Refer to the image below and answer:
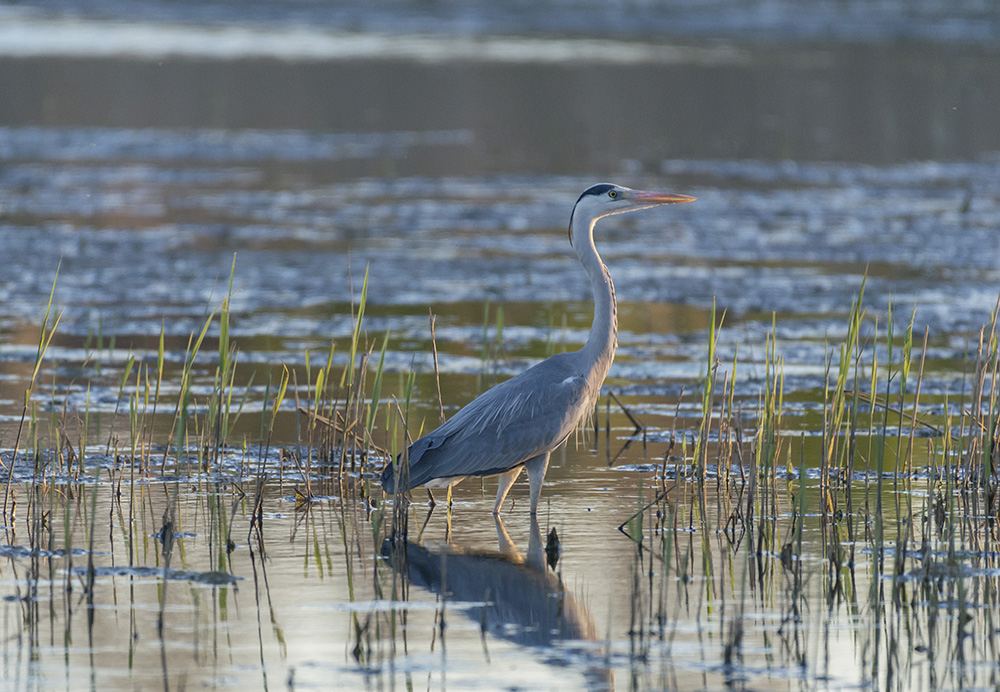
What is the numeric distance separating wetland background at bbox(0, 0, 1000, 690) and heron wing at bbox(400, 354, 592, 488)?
0.77 feet

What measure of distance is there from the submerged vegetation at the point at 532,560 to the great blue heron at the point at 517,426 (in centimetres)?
21

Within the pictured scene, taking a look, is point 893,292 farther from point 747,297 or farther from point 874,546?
point 874,546

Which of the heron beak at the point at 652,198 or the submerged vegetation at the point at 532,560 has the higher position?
the heron beak at the point at 652,198

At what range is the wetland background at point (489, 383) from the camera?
505cm

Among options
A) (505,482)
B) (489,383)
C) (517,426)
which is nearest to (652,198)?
(517,426)

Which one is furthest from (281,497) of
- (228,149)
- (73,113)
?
(73,113)

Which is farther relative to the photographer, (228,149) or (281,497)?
(228,149)

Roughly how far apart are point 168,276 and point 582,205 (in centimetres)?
627

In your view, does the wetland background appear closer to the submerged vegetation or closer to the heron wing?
the submerged vegetation

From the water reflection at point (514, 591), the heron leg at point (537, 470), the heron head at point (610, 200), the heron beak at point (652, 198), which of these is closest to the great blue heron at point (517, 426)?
the heron leg at point (537, 470)

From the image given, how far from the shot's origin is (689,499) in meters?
6.88

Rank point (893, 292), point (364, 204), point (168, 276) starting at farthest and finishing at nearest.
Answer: point (364, 204) < point (168, 276) < point (893, 292)

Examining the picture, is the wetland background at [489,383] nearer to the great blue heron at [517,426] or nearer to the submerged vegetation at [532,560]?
the submerged vegetation at [532,560]

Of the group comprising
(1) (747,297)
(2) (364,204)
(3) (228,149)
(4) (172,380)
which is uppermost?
(3) (228,149)
